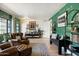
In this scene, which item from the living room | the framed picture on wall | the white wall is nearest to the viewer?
the living room

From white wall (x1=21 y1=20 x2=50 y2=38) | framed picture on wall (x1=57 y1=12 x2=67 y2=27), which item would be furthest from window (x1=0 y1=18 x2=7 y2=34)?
framed picture on wall (x1=57 y1=12 x2=67 y2=27)

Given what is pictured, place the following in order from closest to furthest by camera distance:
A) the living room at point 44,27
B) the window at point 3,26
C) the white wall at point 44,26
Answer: the living room at point 44,27
the white wall at point 44,26
the window at point 3,26

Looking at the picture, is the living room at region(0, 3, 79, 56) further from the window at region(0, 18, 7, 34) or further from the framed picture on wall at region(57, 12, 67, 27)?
the window at region(0, 18, 7, 34)

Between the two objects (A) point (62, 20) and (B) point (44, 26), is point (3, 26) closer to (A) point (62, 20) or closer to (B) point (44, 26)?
(B) point (44, 26)

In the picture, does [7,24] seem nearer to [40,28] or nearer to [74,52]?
[40,28]

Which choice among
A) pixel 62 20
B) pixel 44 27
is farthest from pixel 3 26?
pixel 62 20

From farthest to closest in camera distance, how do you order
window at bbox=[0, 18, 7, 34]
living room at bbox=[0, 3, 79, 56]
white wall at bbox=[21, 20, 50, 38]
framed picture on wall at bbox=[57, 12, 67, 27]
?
window at bbox=[0, 18, 7, 34], framed picture on wall at bbox=[57, 12, 67, 27], white wall at bbox=[21, 20, 50, 38], living room at bbox=[0, 3, 79, 56]

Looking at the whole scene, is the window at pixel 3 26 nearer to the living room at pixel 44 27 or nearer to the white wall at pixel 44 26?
the living room at pixel 44 27

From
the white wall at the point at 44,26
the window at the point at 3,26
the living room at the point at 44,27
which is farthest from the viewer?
the window at the point at 3,26

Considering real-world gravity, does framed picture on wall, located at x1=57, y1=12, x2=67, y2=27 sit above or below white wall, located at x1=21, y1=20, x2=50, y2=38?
above

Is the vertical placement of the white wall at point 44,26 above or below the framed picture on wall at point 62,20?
below

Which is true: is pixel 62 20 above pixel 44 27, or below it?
above

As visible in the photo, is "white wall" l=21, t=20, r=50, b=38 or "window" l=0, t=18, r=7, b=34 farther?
"window" l=0, t=18, r=7, b=34

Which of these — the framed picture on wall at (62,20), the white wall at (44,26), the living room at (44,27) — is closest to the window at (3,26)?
the living room at (44,27)
